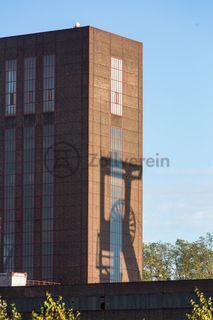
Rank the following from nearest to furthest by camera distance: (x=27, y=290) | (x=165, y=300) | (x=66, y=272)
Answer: (x=165, y=300), (x=27, y=290), (x=66, y=272)

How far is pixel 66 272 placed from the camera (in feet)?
601

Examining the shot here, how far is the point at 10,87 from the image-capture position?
19350 centimetres

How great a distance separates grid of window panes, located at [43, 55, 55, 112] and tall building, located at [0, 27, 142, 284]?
0.16m

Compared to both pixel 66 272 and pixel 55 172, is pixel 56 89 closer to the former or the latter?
pixel 55 172

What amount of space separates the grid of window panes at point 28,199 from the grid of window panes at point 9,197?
2.12m

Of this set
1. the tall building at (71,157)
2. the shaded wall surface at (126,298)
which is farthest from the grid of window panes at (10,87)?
the shaded wall surface at (126,298)

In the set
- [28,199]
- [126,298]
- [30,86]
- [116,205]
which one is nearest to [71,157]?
[28,199]

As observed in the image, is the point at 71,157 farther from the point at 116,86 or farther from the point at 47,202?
the point at 116,86

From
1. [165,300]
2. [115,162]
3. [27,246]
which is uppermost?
[115,162]

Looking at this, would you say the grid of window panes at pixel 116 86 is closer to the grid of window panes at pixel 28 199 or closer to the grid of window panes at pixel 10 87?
the grid of window panes at pixel 28 199

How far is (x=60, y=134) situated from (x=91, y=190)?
10341 mm

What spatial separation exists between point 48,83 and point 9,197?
1888 cm

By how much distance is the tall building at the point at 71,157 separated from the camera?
7288 inches

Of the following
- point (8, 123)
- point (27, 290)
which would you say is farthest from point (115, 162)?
point (27, 290)
